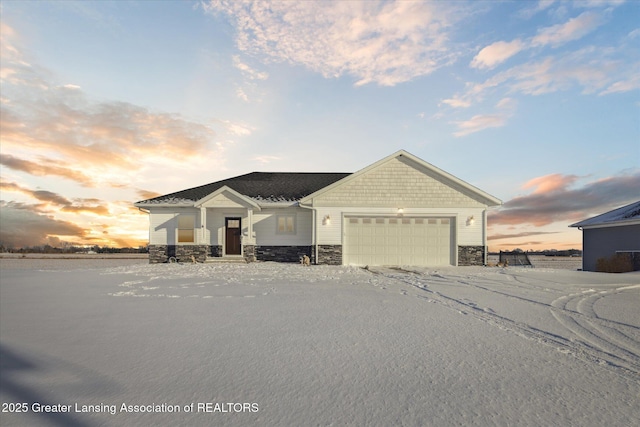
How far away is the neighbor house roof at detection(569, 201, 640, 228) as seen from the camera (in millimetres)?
18078

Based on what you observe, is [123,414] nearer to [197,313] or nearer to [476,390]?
[476,390]

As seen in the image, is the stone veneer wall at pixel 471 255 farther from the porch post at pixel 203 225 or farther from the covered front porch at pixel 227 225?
the porch post at pixel 203 225

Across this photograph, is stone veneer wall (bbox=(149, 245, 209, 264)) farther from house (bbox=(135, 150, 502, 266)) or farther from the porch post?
house (bbox=(135, 150, 502, 266))

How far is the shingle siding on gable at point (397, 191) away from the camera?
18398 mm

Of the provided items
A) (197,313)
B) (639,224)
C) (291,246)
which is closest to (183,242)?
(291,246)

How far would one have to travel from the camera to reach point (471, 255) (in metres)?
18.5

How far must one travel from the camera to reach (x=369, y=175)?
728 inches

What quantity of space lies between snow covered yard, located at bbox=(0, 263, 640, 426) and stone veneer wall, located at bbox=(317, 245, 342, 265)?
10258 millimetres

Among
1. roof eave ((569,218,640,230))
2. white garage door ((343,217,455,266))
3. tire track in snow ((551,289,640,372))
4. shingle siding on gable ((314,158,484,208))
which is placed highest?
shingle siding on gable ((314,158,484,208))

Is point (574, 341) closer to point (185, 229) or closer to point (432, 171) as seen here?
point (432, 171)

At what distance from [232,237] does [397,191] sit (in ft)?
29.5

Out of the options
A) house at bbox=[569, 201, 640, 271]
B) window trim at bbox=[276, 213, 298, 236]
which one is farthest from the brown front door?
house at bbox=[569, 201, 640, 271]

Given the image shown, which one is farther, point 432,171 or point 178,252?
point 178,252

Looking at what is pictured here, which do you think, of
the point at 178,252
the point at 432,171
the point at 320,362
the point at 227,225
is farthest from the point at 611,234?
the point at 178,252
